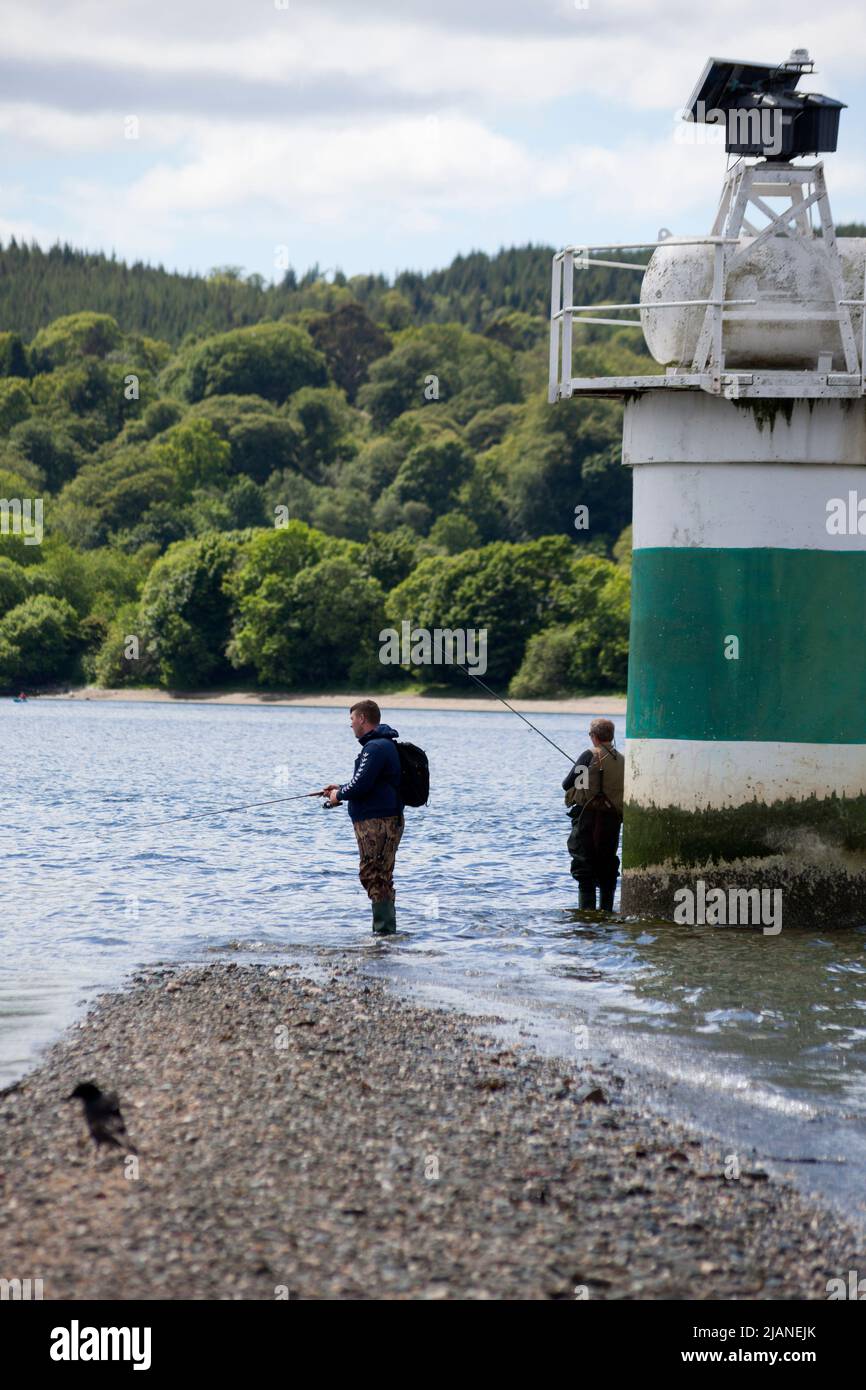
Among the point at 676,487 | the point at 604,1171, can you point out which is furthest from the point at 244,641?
the point at 604,1171

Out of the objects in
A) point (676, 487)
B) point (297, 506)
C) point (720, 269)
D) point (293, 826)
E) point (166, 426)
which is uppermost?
point (166, 426)

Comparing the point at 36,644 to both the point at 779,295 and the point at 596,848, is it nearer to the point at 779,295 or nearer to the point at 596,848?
the point at 596,848

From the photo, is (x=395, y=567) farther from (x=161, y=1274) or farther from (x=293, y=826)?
(x=161, y=1274)

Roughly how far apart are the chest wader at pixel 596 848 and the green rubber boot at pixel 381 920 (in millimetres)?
2073

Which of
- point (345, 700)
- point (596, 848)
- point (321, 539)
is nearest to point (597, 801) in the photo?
point (596, 848)

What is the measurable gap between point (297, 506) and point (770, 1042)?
14620cm

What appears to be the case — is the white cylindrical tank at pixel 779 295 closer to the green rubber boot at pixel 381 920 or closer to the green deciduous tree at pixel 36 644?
the green rubber boot at pixel 381 920

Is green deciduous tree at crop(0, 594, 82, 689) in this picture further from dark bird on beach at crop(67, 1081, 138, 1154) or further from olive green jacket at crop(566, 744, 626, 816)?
dark bird on beach at crop(67, 1081, 138, 1154)

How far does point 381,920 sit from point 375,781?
262 centimetres

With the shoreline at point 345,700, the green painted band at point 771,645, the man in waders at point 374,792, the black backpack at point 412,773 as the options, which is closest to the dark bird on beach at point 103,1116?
the man in waders at point 374,792

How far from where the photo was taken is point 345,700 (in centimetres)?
11500

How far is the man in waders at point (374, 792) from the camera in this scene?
619 inches

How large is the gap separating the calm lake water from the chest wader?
1.32ft
